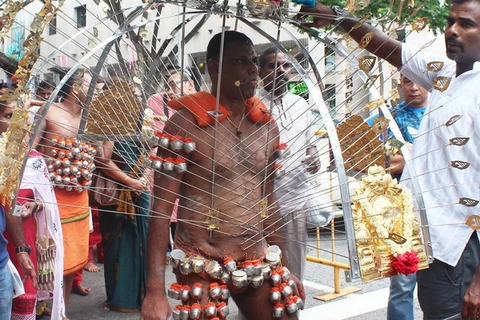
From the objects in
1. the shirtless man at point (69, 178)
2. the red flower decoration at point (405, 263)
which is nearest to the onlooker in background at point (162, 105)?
the shirtless man at point (69, 178)

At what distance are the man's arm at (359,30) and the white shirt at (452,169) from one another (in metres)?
0.38

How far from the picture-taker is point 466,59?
2729mm

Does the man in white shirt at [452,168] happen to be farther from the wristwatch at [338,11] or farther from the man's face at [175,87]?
the man's face at [175,87]

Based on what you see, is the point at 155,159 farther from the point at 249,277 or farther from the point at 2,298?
the point at 2,298

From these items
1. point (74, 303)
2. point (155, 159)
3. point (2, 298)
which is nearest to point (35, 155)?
point (2, 298)

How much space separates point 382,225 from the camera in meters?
2.37

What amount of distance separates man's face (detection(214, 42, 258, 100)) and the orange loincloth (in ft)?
6.03

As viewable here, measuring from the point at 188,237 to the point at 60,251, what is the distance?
1.53 m

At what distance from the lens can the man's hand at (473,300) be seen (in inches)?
98.0

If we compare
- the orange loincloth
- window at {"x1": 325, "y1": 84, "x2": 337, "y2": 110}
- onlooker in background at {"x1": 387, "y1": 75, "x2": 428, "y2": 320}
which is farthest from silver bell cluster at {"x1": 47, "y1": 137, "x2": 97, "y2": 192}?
onlooker in background at {"x1": 387, "y1": 75, "x2": 428, "y2": 320}

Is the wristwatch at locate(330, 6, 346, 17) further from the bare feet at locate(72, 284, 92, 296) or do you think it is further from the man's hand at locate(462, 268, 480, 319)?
the bare feet at locate(72, 284, 92, 296)

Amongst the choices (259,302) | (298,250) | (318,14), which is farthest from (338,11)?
(298,250)

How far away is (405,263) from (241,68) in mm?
1089

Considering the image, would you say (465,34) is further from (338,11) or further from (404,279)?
(404,279)
